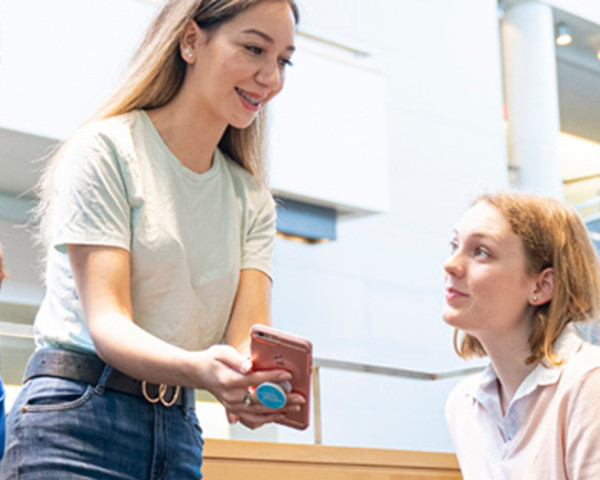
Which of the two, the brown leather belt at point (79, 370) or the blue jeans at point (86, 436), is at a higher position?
the brown leather belt at point (79, 370)

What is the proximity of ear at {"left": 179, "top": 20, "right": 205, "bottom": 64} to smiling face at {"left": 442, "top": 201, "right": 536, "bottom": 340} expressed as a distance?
96 cm

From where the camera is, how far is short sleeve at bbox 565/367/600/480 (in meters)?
2.05

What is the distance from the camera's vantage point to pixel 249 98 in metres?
1.61

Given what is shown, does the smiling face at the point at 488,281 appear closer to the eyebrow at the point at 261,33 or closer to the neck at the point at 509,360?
the neck at the point at 509,360

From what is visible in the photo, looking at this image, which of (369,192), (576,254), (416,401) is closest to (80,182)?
(576,254)

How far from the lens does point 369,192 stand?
6.62 m

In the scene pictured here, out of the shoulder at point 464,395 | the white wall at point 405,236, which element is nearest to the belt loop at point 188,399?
the shoulder at point 464,395

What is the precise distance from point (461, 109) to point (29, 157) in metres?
4.28

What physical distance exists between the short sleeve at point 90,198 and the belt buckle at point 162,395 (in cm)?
20

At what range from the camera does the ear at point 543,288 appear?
93.8 inches

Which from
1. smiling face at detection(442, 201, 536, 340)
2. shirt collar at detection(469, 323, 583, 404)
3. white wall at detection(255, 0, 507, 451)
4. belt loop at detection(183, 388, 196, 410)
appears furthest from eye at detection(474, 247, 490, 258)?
white wall at detection(255, 0, 507, 451)

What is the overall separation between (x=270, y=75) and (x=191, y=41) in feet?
0.46

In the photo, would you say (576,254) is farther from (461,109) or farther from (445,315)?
Answer: (461,109)

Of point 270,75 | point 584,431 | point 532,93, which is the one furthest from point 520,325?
point 532,93
